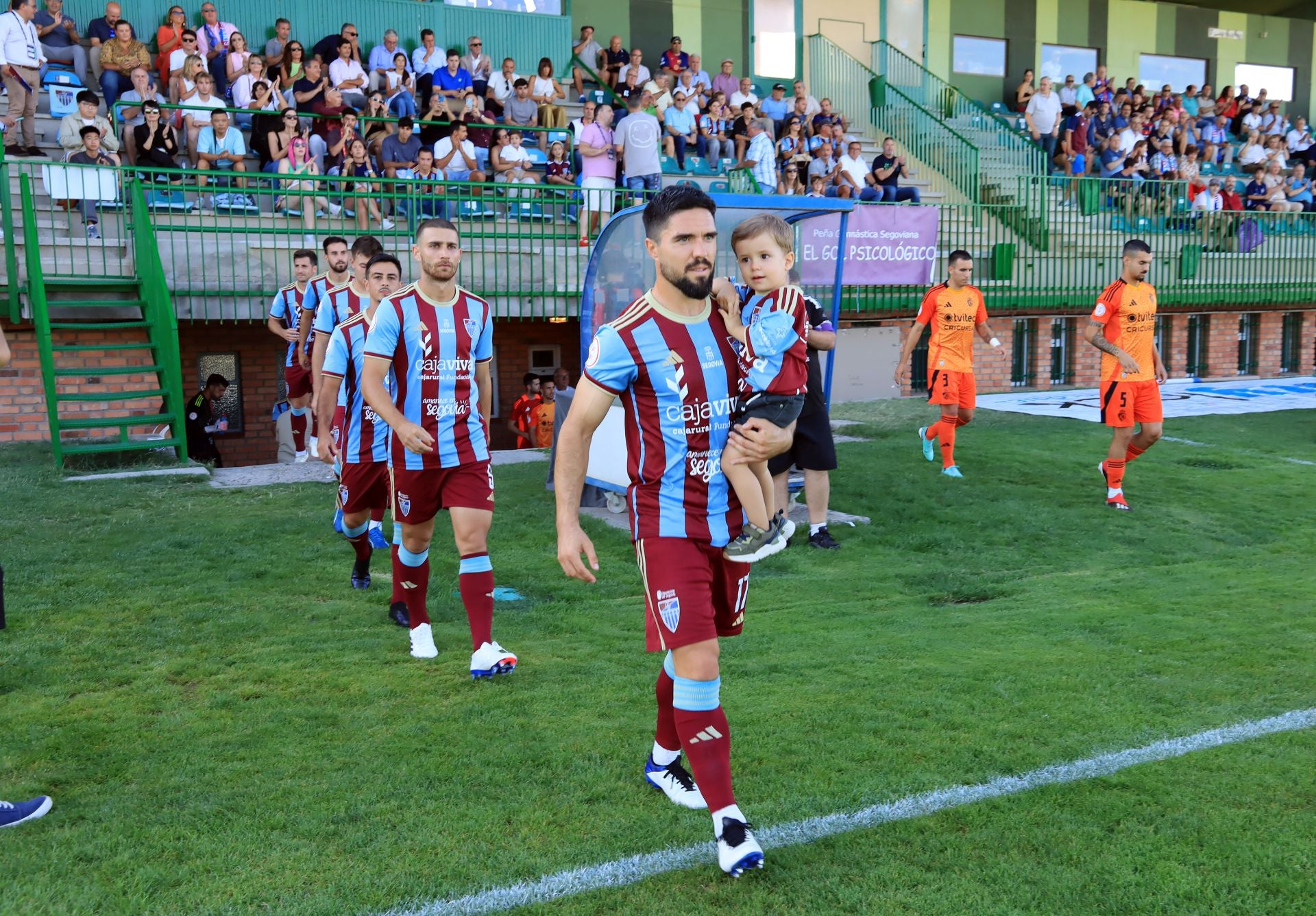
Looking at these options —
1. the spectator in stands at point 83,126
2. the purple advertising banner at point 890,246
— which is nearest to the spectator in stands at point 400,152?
the spectator in stands at point 83,126

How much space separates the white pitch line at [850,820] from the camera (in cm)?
331

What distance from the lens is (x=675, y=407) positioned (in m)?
3.69

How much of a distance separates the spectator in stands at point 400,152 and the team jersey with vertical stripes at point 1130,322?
9.57 meters

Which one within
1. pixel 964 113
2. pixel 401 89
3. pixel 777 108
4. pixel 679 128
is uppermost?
pixel 964 113

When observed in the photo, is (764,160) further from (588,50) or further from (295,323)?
(295,323)

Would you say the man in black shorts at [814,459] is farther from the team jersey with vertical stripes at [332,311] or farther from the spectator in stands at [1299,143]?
the spectator in stands at [1299,143]

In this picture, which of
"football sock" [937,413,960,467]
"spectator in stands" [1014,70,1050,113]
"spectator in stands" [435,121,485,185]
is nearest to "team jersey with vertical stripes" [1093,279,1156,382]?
"football sock" [937,413,960,467]

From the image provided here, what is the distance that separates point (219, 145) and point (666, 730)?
13.2 meters

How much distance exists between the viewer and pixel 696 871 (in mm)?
3494

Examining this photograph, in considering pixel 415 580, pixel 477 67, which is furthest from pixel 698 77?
pixel 415 580

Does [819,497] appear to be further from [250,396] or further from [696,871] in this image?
[250,396]

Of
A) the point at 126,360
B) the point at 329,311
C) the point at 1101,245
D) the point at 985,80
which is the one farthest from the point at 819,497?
the point at 985,80

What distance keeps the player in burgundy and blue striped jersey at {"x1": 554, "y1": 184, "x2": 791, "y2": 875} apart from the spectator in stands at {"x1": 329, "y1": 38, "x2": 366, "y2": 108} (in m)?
14.9

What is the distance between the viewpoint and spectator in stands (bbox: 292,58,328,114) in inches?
642
